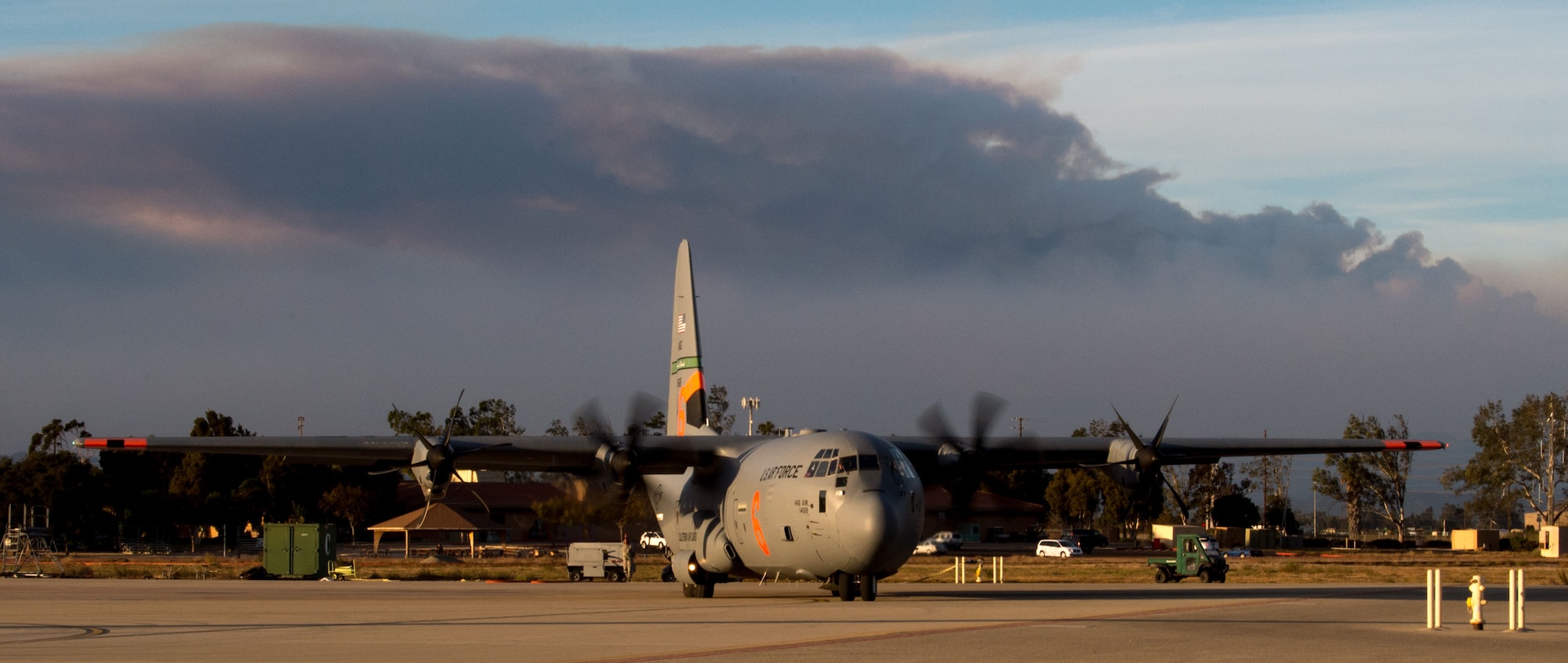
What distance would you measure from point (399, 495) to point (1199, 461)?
8594 cm

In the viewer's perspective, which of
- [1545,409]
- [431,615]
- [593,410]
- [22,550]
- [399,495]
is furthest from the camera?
[399,495]

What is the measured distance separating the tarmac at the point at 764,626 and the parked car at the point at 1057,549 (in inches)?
1687

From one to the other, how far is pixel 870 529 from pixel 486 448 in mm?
10140

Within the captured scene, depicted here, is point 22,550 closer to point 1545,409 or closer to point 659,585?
point 659,585

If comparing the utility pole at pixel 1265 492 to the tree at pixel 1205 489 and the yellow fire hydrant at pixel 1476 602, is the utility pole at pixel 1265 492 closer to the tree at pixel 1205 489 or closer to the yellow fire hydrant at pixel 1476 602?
the tree at pixel 1205 489

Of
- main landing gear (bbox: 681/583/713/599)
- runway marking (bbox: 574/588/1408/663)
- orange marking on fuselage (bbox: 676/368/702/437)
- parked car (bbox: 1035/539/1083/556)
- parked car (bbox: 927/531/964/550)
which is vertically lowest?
parked car (bbox: 927/531/964/550)

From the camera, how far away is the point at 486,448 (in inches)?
1230

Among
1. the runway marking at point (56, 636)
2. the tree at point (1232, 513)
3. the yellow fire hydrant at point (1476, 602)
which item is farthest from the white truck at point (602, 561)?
the tree at point (1232, 513)

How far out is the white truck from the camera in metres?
47.7

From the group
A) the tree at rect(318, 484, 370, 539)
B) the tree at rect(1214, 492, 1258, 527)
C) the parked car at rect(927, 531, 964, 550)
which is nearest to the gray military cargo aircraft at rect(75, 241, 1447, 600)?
the parked car at rect(927, 531, 964, 550)

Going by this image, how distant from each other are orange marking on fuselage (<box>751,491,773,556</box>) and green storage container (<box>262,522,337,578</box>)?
23.4 metres

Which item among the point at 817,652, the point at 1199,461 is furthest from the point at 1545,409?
the point at 817,652

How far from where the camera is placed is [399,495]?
110 m

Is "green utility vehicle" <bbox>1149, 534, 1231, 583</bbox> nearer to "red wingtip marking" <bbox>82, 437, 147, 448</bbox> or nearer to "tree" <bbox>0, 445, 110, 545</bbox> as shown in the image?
"red wingtip marking" <bbox>82, 437, 147, 448</bbox>
